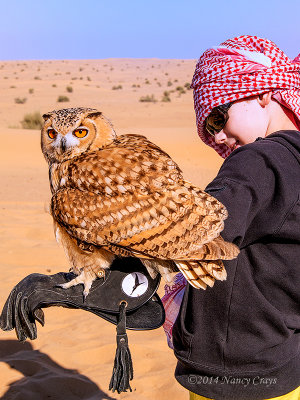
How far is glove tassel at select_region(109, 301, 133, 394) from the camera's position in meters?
2.10

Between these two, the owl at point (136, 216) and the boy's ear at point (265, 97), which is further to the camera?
the boy's ear at point (265, 97)

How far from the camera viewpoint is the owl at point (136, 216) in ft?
5.86

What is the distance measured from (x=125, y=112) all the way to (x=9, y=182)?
714 inches

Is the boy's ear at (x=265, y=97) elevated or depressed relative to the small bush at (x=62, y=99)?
elevated

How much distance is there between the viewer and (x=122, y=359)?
7.06 feet

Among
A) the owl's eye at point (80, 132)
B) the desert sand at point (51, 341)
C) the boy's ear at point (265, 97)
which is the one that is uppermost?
the boy's ear at point (265, 97)

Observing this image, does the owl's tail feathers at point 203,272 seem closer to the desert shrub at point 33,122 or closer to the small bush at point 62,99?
the desert shrub at point 33,122

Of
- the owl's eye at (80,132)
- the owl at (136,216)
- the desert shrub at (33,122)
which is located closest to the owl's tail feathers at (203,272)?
the owl at (136,216)

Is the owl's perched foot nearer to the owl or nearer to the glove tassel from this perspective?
the owl

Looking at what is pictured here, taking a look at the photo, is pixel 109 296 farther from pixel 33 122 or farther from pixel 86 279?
pixel 33 122

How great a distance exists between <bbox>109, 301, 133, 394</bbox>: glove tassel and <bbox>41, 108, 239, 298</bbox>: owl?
0.69ft

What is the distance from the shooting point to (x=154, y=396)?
3.76 meters

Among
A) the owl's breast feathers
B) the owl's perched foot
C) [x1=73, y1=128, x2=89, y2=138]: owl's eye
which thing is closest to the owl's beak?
[x1=73, y1=128, x2=89, y2=138]: owl's eye

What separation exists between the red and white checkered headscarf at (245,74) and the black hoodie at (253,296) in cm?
32
